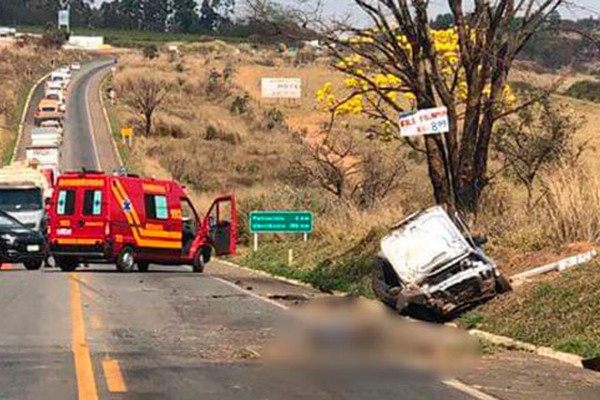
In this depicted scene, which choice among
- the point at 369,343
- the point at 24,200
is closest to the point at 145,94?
the point at 24,200

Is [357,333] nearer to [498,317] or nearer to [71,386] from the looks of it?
[498,317]

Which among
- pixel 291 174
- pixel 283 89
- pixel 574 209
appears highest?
pixel 574 209

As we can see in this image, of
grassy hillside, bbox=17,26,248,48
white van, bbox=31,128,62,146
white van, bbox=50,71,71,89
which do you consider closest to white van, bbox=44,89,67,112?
white van, bbox=50,71,71,89

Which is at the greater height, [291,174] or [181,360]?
[181,360]

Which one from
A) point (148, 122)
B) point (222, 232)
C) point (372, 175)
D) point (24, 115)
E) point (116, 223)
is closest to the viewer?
point (116, 223)

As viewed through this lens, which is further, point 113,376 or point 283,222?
point 283,222

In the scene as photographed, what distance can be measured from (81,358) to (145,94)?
253 ft

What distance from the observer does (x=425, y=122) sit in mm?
17812

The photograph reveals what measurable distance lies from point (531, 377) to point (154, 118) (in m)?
76.3

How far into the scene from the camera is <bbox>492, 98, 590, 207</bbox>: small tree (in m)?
32.7

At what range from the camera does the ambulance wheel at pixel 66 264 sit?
2826 cm

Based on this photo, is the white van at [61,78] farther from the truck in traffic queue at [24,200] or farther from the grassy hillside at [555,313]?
the grassy hillside at [555,313]

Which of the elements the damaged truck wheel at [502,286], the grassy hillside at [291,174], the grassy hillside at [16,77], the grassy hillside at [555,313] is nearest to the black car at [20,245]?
the grassy hillside at [291,174]

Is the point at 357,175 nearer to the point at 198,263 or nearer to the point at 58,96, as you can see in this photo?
the point at 198,263
